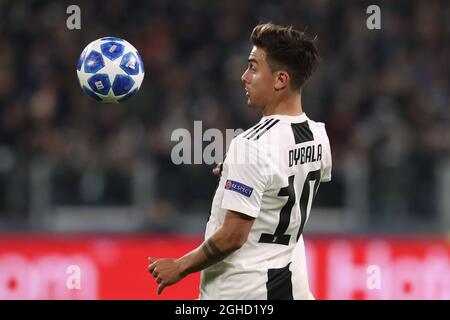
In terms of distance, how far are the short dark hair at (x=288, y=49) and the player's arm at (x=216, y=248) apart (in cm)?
71

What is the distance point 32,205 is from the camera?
30.5 ft

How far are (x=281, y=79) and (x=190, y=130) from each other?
5713 mm

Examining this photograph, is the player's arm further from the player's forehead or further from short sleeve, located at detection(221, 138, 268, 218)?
the player's forehead

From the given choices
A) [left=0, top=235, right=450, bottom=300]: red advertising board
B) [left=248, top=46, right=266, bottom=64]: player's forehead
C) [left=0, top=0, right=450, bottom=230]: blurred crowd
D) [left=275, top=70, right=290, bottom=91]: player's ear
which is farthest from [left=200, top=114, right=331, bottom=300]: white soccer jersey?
[left=0, top=0, right=450, bottom=230]: blurred crowd

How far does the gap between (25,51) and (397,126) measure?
4321 millimetres

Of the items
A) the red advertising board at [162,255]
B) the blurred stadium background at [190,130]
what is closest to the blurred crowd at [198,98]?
the blurred stadium background at [190,130]

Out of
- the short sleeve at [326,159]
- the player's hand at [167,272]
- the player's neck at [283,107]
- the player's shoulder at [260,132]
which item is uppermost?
the player's neck at [283,107]

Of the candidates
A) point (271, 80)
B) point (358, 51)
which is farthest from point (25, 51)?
point (271, 80)

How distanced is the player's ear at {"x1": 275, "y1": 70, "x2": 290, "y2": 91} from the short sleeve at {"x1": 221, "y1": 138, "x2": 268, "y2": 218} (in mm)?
350

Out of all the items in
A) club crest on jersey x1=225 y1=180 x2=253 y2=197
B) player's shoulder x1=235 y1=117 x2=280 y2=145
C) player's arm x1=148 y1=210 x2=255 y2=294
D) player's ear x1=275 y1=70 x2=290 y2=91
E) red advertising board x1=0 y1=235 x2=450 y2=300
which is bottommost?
red advertising board x1=0 y1=235 x2=450 y2=300

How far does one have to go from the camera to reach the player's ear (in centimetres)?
452

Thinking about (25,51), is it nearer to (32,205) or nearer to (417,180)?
(32,205)

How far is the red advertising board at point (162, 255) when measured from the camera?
26.2 feet

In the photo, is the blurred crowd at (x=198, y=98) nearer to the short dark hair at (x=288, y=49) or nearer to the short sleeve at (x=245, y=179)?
the short dark hair at (x=288, y=49)
